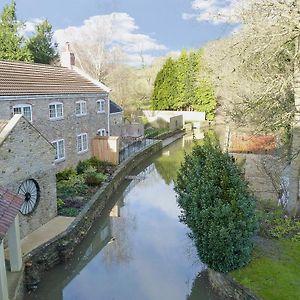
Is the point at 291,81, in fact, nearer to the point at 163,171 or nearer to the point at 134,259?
the point at 134,259

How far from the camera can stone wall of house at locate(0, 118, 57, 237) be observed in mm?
12477

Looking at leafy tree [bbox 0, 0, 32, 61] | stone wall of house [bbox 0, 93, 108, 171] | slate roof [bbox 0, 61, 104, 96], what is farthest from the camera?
leafy tree [bbox 0, 0, 32, 61]

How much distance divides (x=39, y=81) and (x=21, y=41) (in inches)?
787

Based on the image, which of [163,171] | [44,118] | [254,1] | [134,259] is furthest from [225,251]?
[163,171]

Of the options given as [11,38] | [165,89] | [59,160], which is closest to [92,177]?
[59,160]

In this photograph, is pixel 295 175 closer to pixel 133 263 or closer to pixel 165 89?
pixel 133 263

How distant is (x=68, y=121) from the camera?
76.7 feet

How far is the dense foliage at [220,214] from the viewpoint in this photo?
10445 mm

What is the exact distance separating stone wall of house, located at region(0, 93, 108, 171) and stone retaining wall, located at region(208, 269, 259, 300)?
13.2m

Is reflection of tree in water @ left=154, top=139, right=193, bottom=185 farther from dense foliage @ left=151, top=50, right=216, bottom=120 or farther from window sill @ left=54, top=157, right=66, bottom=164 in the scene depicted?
dense foliage @ left=151, top=50, right=216, bottom=120

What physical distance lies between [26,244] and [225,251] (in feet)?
24.9

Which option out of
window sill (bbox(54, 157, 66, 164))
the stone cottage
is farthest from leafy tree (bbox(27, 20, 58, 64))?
window sill (bbox(54, 157, 66, 164))

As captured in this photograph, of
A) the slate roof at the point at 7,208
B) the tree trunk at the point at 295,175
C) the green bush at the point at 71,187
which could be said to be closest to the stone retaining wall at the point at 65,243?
the green bush at the point at 71,187

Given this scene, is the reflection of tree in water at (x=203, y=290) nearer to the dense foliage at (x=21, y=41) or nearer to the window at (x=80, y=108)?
the window at (x=80, y=108)
